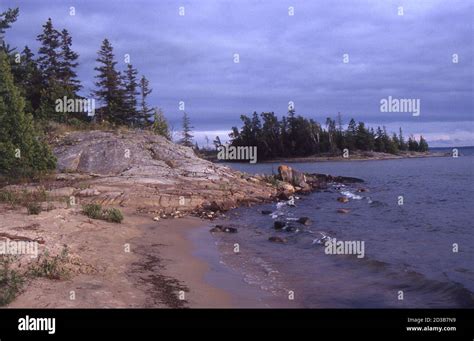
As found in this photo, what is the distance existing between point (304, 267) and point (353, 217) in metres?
12.5

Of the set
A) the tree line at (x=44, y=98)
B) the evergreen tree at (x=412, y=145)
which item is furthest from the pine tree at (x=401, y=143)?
the tree line at (x=44, y=98)

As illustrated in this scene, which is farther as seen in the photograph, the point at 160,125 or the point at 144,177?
the point at 160,125

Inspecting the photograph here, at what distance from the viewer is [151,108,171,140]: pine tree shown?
48997mm

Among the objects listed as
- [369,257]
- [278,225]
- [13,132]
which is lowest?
[369,257]

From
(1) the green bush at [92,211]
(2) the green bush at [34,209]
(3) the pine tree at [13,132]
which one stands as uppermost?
(3) the pine tree at [13,132]

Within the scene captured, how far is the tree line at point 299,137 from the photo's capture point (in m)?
128

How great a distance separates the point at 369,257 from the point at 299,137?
374 feet

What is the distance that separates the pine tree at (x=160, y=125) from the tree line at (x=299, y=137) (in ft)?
225

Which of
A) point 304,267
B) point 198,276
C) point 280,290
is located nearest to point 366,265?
point 304,267

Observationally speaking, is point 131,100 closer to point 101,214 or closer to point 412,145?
point 101,214

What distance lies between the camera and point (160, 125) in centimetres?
5209

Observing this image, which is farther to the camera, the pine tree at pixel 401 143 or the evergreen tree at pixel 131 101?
the pine tree at pixel 401 143

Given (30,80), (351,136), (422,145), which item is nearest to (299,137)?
(351,136)

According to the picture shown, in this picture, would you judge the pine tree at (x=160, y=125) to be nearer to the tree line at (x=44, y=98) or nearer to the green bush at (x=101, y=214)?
the tree line at (x=44, y=98)
